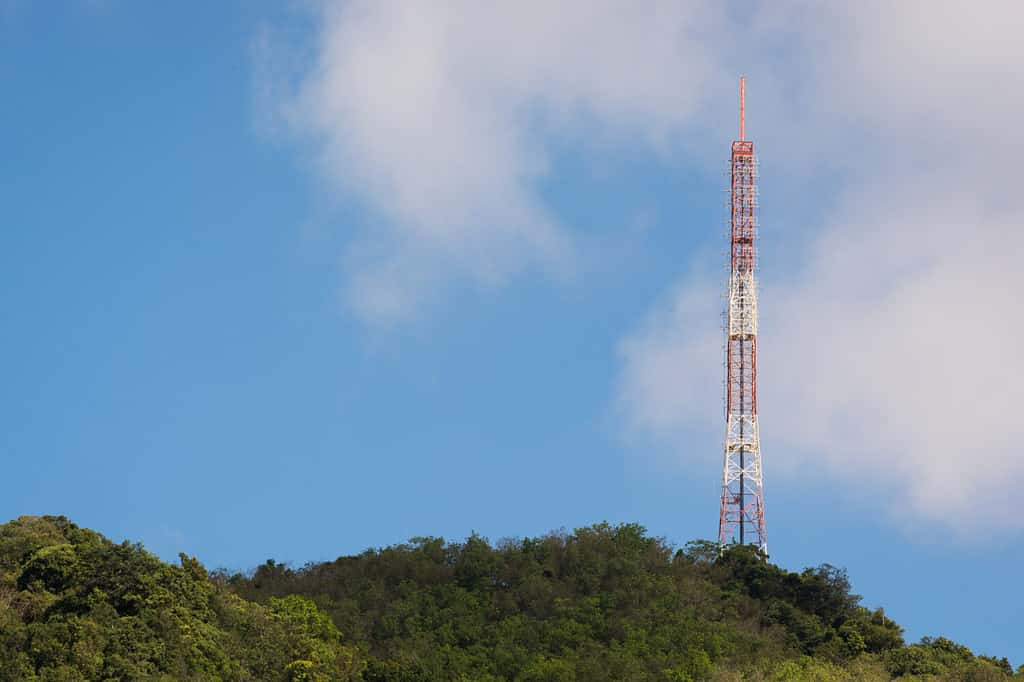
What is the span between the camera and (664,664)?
136ft

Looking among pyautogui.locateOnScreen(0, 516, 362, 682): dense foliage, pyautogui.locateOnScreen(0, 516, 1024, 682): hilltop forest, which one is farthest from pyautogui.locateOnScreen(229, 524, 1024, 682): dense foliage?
pyautogui.locateOnScreen(0, 516, 362, 682): dense foliage

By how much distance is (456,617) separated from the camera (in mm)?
44656

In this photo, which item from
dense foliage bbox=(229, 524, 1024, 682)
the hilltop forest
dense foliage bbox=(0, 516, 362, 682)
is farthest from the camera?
dense foliage bbox=(229, 524, 1024, 682)

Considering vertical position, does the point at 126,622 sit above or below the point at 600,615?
below

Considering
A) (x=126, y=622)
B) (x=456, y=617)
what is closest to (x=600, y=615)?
(x=456, y=617)

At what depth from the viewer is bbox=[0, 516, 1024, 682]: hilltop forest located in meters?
37.1

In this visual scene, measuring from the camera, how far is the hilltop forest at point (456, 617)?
37094mm

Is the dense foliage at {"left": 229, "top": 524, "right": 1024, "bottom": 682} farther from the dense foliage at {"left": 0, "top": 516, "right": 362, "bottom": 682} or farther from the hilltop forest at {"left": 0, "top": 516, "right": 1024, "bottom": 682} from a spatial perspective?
the dense foliage at {"left": 0, "top": 516, "right": 362, "bottom": 682}

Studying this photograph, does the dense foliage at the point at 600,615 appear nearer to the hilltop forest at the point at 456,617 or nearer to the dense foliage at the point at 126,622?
the hilltop forest at the point at 456,617

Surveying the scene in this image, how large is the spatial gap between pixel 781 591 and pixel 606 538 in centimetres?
573

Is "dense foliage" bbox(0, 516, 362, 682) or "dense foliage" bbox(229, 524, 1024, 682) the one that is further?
"dense foliage" bbox(229, 524, 1024, 682)

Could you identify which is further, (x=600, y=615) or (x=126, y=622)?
(x=600, y=615)

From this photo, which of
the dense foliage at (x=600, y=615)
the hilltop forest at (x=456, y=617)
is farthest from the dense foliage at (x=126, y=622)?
the dense foliage at (x=600, y=615)

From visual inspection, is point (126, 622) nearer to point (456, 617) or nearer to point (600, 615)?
point (456, 617)
